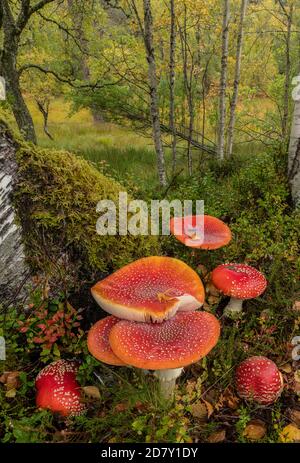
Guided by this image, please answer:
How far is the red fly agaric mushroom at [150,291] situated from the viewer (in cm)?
244

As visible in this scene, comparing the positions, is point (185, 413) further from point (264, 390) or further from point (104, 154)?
point (104, 154)

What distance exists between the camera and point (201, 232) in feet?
11.6

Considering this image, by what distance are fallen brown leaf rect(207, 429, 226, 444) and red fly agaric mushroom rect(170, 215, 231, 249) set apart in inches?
58.0

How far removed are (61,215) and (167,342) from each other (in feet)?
4.54

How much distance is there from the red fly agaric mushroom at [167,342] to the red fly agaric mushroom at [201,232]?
0.89 m

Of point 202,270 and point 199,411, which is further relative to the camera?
point 202,270

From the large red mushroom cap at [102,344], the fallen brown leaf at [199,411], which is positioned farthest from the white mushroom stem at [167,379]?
the large red mushroom cap at [102,344]

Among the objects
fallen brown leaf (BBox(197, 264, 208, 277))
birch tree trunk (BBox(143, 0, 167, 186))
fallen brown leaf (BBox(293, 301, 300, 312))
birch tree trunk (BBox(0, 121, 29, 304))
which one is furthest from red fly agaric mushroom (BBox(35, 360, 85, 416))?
birch tree trunk (BBox(143, 0, 167, 186))

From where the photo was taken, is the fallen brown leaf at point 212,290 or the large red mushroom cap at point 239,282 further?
the fallen brown leaf at point 212,290

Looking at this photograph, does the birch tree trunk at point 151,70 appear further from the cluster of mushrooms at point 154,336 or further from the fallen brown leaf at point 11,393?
the fallen brown leaf at point 11,393

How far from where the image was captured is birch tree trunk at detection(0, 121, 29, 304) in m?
2.80

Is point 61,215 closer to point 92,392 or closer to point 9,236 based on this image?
point 9,236

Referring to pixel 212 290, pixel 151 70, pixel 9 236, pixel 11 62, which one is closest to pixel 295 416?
pixel 212 290
